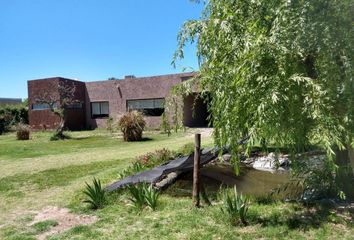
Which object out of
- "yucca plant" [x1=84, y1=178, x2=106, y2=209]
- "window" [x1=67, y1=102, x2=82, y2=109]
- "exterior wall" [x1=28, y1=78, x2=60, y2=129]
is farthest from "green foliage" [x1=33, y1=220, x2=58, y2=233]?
"window" [x1=67, y1=102, x2=82, y2=109]

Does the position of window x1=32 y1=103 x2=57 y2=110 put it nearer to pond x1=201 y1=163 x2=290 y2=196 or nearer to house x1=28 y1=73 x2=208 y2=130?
house x1=28 y1=73 x2=208 y2=130

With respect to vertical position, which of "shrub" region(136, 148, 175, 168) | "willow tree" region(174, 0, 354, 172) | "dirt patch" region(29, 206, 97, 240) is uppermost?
"willow tree" region(174, 0, 354, 172)

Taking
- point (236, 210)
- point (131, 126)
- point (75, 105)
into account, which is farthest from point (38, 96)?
point (236, 210)

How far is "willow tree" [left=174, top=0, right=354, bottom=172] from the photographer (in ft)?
12.4

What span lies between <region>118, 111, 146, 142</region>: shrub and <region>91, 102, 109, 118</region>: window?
1085cm

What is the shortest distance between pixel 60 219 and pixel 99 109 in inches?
994

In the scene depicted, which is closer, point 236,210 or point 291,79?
point 291,79

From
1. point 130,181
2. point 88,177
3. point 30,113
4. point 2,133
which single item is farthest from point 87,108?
point 130,181

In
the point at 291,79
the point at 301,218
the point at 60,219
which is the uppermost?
the point at 291,79

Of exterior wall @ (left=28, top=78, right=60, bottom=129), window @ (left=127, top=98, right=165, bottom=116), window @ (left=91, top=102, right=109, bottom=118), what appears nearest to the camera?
window @ (left=127, top=98, right=165, bottom=116)

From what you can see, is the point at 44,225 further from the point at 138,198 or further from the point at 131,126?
the point at 131,126

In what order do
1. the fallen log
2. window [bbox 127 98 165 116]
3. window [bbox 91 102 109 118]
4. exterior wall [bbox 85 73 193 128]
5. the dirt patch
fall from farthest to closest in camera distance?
window [bbox 91 102 109 118], window [bbox 127 98 165 116], exterior wall [bbox 85 73 193 128], the fallen log, the dirt patch

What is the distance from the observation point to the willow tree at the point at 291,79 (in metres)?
3.78

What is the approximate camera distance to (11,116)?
101ft
